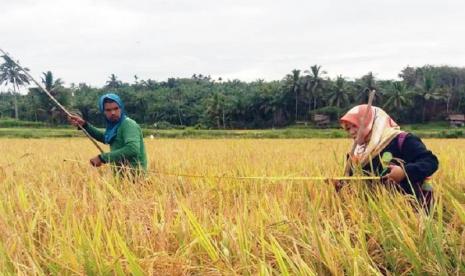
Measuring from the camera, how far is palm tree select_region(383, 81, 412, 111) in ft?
148

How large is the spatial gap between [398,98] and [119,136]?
44.4 metres

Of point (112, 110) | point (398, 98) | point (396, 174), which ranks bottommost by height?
point (398, 98)

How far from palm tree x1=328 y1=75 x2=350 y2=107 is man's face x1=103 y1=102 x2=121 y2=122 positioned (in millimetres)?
45542

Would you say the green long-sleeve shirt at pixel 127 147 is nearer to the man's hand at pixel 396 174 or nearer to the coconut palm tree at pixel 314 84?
the man's hand at pixel 396 174

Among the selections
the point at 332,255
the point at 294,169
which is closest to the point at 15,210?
the point at 332,255

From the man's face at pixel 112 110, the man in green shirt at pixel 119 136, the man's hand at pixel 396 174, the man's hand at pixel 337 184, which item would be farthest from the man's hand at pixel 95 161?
the man's hand at pixel 396 174

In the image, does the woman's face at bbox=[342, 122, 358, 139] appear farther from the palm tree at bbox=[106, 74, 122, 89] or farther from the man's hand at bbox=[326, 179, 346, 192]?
the palm tree at bbox=[106, 74, 122, 89]

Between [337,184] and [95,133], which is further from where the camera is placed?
[95,133]

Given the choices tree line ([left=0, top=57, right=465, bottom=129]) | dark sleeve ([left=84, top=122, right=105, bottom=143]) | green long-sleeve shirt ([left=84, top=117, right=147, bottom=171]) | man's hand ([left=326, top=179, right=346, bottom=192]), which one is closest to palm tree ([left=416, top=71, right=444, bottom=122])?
tree line ([left=0, top=57, right=465, bottom=129])

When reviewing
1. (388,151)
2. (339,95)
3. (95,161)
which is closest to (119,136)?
(95,161)

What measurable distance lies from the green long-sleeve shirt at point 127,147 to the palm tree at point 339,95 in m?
45.5

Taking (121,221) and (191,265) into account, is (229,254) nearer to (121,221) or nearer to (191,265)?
(191,265)

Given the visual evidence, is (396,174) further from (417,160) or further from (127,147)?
(127,147)

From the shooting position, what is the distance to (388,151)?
2771 mm
